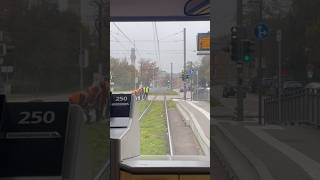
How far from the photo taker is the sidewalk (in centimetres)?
188

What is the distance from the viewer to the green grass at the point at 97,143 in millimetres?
2141

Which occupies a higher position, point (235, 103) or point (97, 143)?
point (235, 103)

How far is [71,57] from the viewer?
2018mm

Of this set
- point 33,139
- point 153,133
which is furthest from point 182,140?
point 33,139

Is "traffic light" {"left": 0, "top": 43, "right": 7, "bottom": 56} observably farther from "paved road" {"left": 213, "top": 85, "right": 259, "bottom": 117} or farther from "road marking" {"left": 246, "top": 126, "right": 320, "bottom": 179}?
"road marking" {"left": 246, "top": 126, "right": 320, "bottom": 179}

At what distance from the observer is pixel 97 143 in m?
2.22

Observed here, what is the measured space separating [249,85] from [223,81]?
0.34ft

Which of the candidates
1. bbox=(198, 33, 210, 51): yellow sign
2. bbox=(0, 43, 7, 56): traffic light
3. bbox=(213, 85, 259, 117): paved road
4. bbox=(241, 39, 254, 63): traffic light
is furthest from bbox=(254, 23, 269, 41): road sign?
bbox=(0, 43, 7, 56): traffic light

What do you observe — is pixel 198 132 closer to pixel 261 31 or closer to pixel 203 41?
pixel 203 41

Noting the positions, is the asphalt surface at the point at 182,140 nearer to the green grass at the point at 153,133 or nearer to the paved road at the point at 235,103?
the green grass at the point at 153,133

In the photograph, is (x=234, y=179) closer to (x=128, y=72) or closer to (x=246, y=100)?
(x=246, y=100)

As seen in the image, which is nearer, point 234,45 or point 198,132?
point 234,45

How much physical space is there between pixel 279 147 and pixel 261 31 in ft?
1.48

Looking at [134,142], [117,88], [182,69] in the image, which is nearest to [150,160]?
[134,142]
